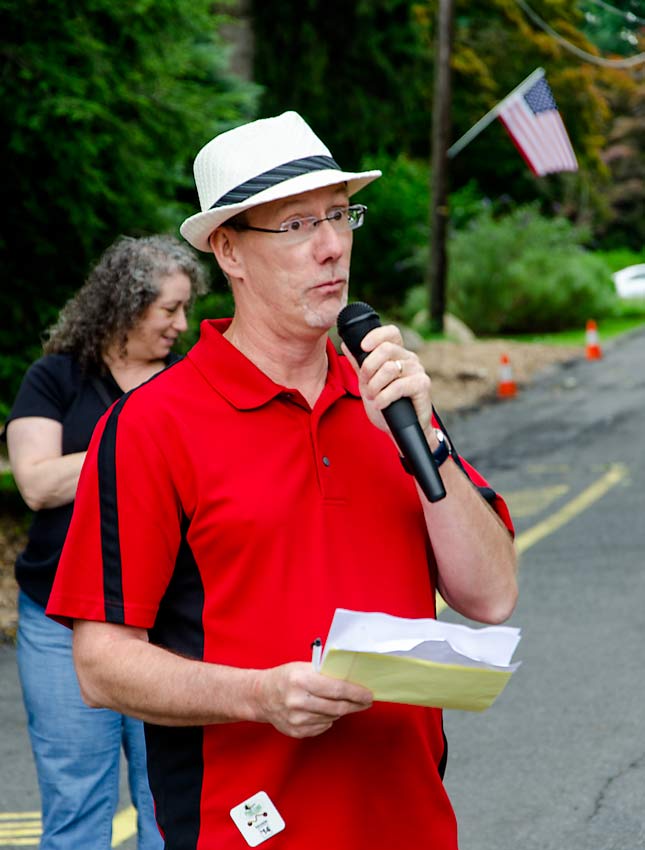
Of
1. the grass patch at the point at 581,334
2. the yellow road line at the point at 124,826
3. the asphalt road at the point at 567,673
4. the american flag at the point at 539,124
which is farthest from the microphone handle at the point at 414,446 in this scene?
the grass patch at the point at 581,334

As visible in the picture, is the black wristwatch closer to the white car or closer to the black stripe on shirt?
the black stripe on shirt

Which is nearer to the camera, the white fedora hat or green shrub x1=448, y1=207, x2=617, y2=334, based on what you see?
the white fedora hat

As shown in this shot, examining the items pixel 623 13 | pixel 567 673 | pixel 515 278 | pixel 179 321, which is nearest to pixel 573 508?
pixel 567 673

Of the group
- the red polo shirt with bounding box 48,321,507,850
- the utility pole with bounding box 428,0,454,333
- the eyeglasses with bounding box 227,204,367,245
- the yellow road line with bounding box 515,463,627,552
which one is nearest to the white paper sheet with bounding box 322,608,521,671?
the red polo shirt with bounding box 48,321,507,850

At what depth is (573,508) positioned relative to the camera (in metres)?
10.3

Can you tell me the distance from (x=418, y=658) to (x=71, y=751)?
6.59 feet

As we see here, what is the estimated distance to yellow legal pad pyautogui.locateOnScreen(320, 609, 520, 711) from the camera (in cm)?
205

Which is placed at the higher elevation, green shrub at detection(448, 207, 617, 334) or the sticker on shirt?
the sticker on shirt

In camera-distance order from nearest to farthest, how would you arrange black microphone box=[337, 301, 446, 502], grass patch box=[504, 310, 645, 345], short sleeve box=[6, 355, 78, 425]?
black microphone box=[337, 301, 446, 502], short sleeve box=[6, 355, 78, 425], grass patch box=[504, 310, 645, 345]

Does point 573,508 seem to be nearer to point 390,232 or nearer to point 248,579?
point 248,579

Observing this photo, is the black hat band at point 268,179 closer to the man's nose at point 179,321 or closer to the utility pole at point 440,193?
the man's nose at point 179,321

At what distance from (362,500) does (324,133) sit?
2463 centimetres

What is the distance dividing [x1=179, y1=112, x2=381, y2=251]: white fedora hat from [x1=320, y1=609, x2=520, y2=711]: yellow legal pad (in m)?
0.79

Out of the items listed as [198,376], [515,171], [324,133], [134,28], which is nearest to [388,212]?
[324,133]
